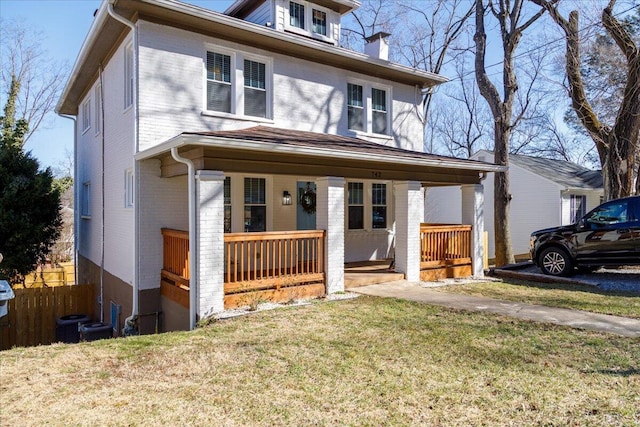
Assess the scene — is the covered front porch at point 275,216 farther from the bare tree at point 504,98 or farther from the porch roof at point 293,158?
the bare tree at point 504,98

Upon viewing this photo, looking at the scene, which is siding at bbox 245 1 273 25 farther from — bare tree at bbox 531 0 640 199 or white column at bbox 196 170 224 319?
bare tree at bbox 531 0 640 199

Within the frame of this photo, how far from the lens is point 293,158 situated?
8.53 m

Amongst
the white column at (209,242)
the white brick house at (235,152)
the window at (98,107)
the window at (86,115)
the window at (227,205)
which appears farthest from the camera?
the window at (86,115)

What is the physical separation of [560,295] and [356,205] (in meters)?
5.77

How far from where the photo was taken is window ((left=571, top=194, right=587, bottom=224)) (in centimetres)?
2110

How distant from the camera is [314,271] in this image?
895cm

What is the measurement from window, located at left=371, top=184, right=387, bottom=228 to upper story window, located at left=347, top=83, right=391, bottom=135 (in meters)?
1.63

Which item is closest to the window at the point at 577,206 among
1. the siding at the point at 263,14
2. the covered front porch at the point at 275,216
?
the covered front porch at the point at 275,216

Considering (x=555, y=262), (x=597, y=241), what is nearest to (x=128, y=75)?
(x=555, y=262)

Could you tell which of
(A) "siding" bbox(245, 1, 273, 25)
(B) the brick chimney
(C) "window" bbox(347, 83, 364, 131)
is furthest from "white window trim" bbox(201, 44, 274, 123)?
(B) the brick chimney

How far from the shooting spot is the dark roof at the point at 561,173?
20.8m

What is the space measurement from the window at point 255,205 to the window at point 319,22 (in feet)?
16.0

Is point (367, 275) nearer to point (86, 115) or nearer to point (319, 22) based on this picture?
point (319, 22)

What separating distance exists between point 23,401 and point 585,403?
4.88 metres
